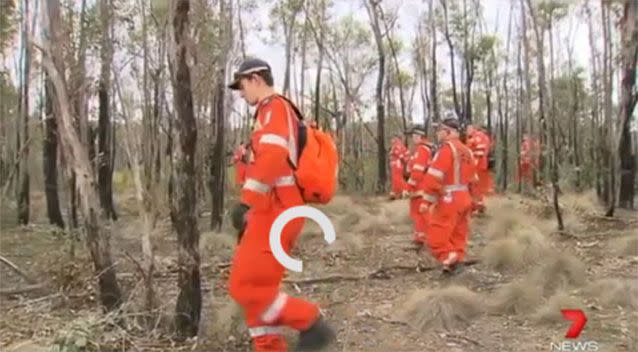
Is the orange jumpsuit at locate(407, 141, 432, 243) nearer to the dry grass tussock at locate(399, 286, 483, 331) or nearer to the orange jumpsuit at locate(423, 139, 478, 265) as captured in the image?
the orange jumpsuit at locate(423, 139, 478, 265)

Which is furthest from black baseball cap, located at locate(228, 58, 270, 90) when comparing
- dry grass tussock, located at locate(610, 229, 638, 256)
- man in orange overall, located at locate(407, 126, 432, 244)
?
dry grass tussock, located at locate(610, 229, 638, 256)

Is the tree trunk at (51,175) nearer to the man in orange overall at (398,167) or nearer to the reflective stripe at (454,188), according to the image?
the reflective stripe at (454,188)

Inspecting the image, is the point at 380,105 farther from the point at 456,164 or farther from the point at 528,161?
the point at 456,164

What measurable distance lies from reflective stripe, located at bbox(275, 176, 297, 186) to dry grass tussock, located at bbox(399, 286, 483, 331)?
2.25 m

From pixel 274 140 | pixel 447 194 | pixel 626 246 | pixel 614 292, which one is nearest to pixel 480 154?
pixel 626 246

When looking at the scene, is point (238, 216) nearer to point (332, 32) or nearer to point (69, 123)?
point (69, 123)

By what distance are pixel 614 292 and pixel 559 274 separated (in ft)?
2.40

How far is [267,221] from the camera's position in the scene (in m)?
4.00

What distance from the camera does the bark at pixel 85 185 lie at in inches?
210

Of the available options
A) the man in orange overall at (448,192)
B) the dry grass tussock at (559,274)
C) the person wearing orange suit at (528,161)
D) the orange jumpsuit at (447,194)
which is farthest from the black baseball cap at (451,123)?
the person wearing orange suit at (528,161)

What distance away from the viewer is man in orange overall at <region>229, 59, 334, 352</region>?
391 cm

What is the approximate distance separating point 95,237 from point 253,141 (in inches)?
78.6

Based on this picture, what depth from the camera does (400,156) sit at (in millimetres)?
19031

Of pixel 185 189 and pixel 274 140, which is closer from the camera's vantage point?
pixel 274 140
